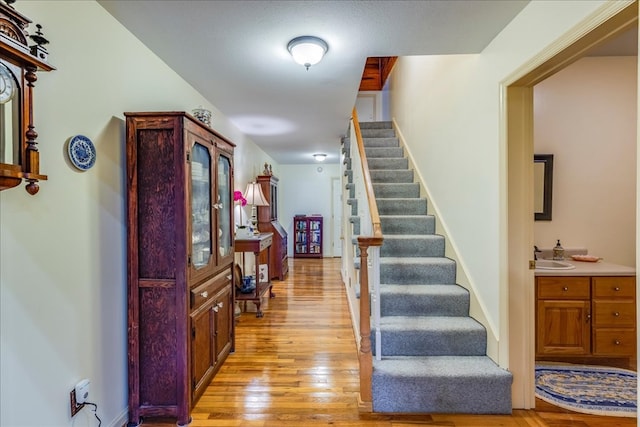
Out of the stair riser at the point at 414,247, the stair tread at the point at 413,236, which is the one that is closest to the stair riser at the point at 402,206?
the stair tread at the point at 413,236

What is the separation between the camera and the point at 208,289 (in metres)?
2.16

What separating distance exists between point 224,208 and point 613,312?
3262 millimetres

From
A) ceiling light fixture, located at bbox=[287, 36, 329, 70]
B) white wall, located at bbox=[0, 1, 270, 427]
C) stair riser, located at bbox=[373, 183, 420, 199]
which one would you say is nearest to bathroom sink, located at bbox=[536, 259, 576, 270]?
stair riser, located at bbox=[373, 183, 420, 199]

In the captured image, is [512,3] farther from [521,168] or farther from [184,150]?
[184,150]

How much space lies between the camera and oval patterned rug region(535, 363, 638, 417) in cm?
195

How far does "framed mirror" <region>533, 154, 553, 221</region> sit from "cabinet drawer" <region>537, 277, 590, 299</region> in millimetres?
717

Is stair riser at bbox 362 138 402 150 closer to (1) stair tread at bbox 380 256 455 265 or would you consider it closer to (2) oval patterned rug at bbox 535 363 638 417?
(1) stair tread at bbox 380 256 455 265

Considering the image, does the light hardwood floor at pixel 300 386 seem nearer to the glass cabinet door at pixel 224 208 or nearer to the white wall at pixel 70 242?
the white wall at pixel 70 242

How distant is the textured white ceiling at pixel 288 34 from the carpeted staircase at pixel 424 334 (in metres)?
1.54

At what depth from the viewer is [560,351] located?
239 cm

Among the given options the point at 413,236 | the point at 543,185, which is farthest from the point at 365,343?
the point at 543,185

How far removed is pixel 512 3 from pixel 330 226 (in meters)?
6.30

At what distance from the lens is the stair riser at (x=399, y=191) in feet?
12.0

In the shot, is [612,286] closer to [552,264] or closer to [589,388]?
[552,264]
